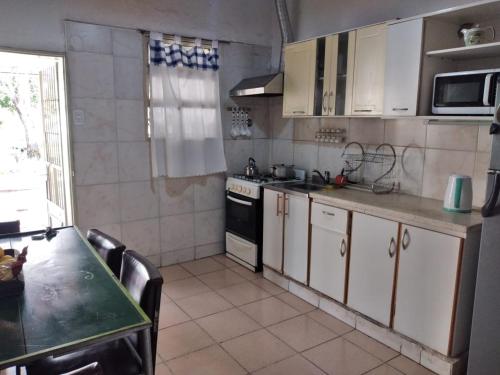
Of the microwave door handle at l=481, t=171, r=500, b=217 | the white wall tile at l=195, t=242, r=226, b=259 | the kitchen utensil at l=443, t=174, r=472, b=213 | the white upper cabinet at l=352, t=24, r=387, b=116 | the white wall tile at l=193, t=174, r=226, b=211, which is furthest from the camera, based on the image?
the white wall tile at l=195, t=242, r=226, b=259

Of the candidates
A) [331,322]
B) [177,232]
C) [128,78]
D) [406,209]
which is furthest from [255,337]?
[128,78]

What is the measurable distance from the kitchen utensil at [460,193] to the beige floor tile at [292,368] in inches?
49.4

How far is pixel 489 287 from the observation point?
75.5 inches

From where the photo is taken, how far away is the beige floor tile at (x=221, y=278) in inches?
135

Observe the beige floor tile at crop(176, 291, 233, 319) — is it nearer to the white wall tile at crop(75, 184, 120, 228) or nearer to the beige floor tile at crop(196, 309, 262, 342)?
the beige floor tile at crop(196, 309, 262, 342)

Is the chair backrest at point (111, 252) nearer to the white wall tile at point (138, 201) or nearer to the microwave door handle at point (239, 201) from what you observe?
the white wall tile at point (138, 201)

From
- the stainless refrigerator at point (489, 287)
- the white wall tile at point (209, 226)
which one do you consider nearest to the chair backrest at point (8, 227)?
the white wall tile at point (209, 226)

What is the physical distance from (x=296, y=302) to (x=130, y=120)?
6.80 feet

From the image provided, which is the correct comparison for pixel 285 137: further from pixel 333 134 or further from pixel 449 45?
pixel 449 45

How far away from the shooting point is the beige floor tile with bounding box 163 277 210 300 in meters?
3.22

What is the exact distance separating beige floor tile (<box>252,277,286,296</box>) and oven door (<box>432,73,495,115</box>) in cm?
185

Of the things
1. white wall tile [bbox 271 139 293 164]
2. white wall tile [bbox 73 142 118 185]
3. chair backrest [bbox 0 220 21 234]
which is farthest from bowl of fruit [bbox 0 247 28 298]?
white wall tile [bbox 271 139 293 164]

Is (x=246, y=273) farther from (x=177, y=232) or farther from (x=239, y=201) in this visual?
(x=177, y=232)

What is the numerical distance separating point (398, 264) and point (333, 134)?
4.69 feet
